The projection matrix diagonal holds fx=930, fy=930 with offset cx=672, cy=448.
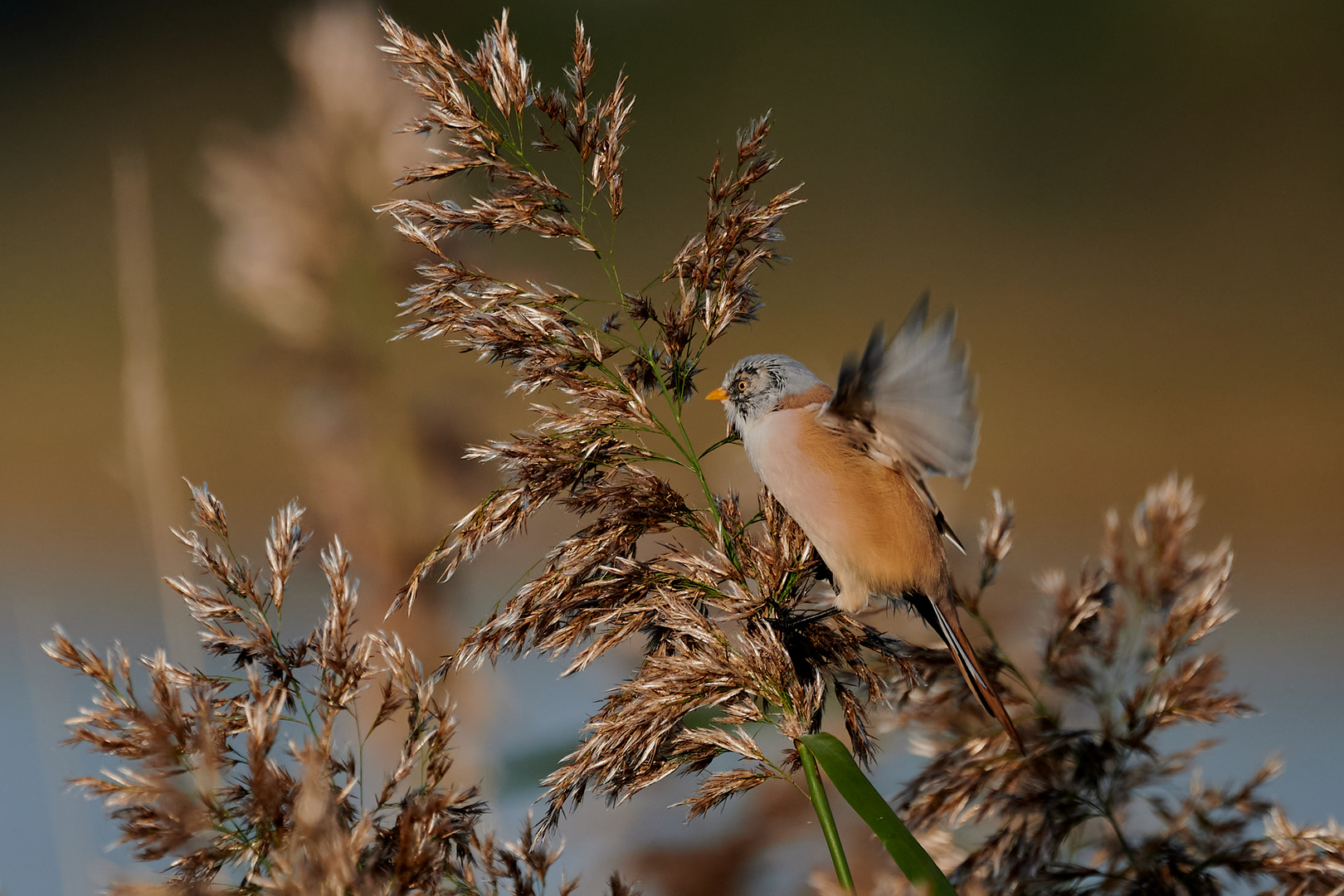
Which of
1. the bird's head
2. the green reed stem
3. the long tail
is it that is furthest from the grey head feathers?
the green reed stem

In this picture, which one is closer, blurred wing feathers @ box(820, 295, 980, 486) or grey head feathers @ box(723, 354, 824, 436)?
blurred wing feathers @ box(820, 295, 980, 486)

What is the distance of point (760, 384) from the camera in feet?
2.73

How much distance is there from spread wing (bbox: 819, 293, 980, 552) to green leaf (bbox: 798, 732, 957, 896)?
0.21 metres

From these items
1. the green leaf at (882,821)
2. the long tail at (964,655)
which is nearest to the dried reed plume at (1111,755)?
the long tail at (964,655)

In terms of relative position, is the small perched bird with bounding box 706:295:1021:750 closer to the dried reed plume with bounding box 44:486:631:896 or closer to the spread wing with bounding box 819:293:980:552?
the spread wing with bounding box 819:293:980:552

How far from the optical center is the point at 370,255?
1306 millimetres

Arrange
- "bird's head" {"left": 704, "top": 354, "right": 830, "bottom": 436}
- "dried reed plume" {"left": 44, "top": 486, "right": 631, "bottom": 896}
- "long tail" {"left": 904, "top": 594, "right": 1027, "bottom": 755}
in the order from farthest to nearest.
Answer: "bird's head" {"left": 704, "top": 354, "right": 830, "bottom": 436}
"long tail" {"left": 904, "top": 594, "right": 1027, "bottom": 755}
"dried reed plume" {"left": 44, "top": 486, "right": 631, "bottom": 896}

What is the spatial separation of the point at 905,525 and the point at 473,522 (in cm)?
37

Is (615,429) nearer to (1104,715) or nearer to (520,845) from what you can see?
(520,845)

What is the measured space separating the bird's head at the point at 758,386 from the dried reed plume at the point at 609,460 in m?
0.11

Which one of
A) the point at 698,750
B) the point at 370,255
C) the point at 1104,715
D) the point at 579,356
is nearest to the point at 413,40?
the point at 579,356

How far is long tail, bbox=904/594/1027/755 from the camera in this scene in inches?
28.1

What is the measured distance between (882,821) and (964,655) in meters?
0.30

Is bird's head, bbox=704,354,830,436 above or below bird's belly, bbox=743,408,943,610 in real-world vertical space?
above
